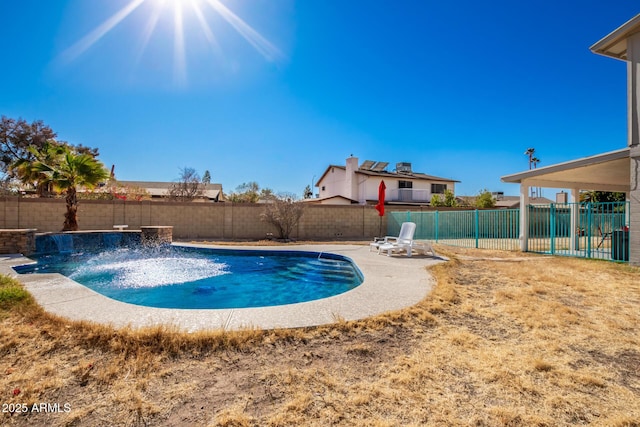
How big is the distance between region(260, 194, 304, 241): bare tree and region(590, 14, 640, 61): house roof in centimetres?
1358

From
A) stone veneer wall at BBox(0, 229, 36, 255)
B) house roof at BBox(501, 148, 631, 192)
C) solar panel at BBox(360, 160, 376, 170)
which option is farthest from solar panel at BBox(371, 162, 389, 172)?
stone veneer wall at BBox(0, 229, 36, 255)

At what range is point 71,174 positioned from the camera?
12633mm

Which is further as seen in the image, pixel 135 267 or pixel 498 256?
pixel 498 256

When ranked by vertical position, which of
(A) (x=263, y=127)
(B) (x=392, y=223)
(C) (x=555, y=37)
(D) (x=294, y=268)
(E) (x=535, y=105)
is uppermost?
(C) (x=555, y=37)

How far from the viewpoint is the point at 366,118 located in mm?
18906

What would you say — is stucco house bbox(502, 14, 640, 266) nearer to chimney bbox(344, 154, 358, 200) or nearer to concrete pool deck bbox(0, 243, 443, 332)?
concrete pool deck bbox(0, 243, 443, 332)

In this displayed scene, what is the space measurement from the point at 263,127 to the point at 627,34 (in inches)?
606

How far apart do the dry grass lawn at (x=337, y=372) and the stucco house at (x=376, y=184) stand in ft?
79.2

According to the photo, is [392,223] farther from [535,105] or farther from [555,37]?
[555,37]

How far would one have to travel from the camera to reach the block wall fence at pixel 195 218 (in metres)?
14.7

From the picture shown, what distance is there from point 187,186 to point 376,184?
19.6 m

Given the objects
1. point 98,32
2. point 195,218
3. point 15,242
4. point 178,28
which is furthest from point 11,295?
point 195,218

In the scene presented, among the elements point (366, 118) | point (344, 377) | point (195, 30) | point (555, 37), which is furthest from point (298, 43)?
point (344, 377)

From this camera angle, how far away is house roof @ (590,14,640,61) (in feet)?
28.1
